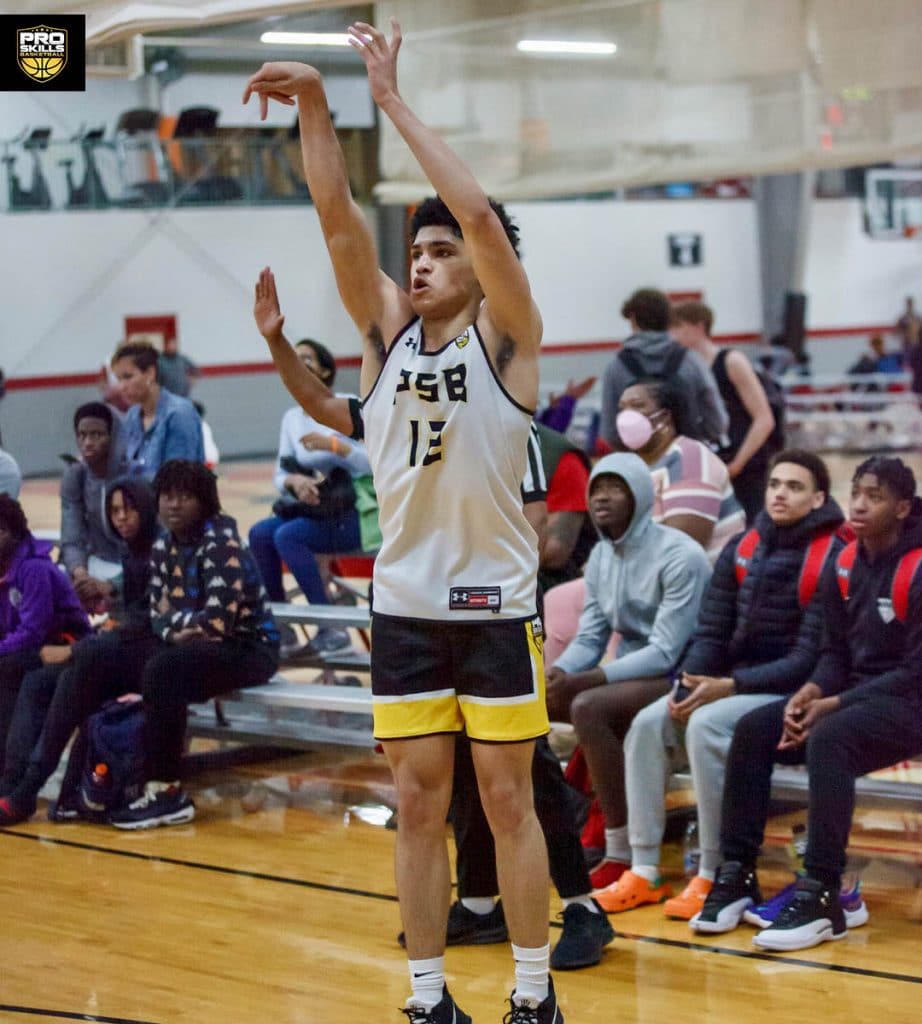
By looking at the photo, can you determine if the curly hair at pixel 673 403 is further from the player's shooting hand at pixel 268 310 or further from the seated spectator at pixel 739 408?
the player's shooting hand at pixel 268 310

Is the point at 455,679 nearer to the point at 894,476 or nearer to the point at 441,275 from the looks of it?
the point at 441,275

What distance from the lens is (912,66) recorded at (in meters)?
6.54

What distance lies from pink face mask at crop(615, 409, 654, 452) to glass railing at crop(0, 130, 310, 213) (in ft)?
39.4

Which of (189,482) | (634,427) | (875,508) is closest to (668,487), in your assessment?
(634,427)

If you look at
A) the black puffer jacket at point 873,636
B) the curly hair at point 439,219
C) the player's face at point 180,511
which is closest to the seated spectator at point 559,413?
the player's face at point 180,511

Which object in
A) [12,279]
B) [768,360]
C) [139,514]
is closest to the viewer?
[139,514]

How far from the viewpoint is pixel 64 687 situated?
5652 millimetres

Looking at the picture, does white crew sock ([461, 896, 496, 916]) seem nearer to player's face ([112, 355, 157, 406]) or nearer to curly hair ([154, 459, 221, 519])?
curly hair ([154, 459, 221, 519])

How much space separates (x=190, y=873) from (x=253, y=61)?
14.9 metres

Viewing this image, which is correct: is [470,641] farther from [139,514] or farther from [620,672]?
[139,514]

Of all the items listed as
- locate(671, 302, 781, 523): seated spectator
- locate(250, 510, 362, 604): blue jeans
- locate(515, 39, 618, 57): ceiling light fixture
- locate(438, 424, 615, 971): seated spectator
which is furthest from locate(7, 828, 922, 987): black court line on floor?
locate(515, 39, 618, 57): ceiling light fixture

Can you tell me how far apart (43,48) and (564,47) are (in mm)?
3005

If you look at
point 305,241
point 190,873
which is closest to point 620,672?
point 190,873

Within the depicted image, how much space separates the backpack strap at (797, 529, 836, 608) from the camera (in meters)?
4.58
